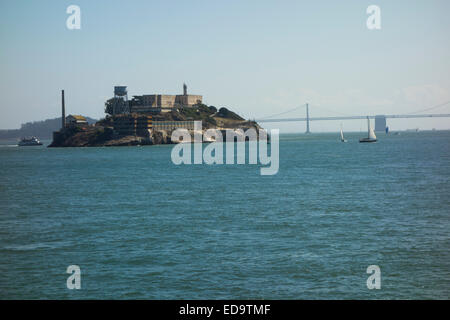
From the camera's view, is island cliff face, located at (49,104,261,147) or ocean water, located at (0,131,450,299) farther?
island cliff face, located at (49,104,261,147)

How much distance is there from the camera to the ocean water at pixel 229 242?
17.0 m

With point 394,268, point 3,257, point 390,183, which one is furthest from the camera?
point 390,183

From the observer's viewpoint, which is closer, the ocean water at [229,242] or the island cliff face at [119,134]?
the ocean water at [229,242]

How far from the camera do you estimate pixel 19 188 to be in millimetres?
49812

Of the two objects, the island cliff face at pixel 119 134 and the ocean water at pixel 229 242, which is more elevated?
the island cliff face at pixel 119 134

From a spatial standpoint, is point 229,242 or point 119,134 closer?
point 229,242

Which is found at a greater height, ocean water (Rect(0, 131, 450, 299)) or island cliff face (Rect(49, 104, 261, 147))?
island cliff face (Rect(49, 104, 261, 147))

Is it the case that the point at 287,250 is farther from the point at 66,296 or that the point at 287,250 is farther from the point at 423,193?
the point at 423,193

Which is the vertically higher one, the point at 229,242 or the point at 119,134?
the point at 119,134

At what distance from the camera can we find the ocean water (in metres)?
17.0

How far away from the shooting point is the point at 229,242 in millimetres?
23156
